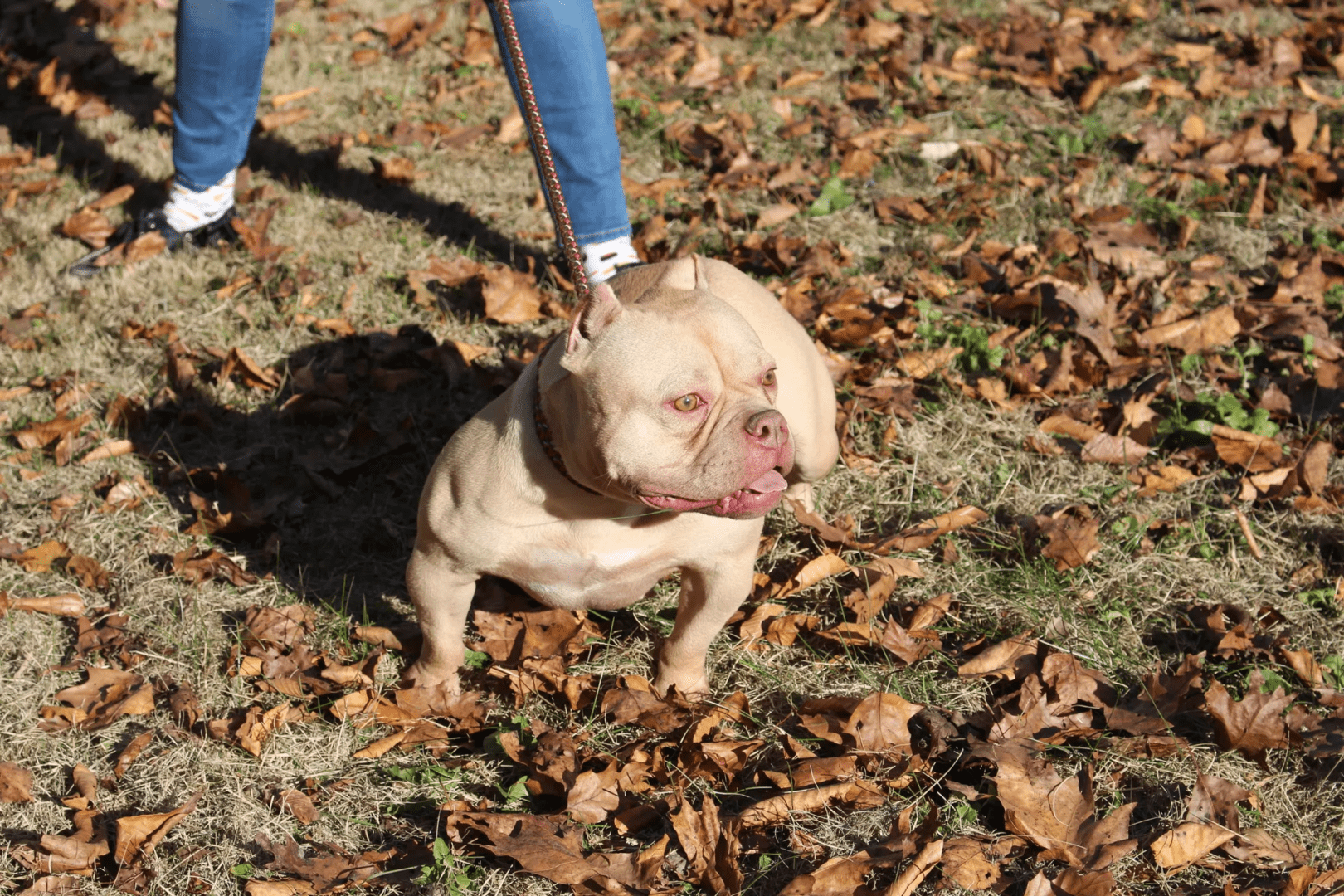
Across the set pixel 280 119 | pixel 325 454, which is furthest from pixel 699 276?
pixel 280 119

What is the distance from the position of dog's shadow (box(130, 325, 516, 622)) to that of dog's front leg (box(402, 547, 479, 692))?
37 cm

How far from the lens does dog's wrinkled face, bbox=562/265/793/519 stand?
241 centimetres

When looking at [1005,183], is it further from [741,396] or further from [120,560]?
[120,560]

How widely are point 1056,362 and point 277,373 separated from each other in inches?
115

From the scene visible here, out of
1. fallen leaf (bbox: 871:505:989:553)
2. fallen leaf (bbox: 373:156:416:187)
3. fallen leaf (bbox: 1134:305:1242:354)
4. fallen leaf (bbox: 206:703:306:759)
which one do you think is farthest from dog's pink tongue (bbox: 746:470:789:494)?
fallen leaf (bbox: 373:156:416:187)

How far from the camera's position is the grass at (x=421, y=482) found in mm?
2896

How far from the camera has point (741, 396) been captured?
252 cm

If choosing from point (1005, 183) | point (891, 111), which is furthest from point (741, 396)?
point (891, 111)

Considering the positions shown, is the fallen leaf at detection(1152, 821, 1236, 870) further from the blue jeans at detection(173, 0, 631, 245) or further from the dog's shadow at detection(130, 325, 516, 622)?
the blue jeans at detection(173, 0, 631, 245)

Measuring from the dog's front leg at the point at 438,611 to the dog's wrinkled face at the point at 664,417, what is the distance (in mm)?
566

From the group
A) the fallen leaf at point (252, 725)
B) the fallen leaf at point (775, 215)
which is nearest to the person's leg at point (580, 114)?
the fallen leaf at point (775, 215)

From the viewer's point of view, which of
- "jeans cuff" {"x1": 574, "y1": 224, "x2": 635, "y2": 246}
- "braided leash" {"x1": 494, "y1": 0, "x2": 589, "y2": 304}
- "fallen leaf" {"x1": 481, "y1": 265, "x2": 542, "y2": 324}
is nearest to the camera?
"braided leash" {"x1": 494, "y1": 0, "x2": 589, "y2": 304}

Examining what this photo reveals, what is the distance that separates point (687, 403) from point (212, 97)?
3102 mm

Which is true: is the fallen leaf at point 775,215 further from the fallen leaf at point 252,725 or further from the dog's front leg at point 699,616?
the fallen leaf at point 252,725
